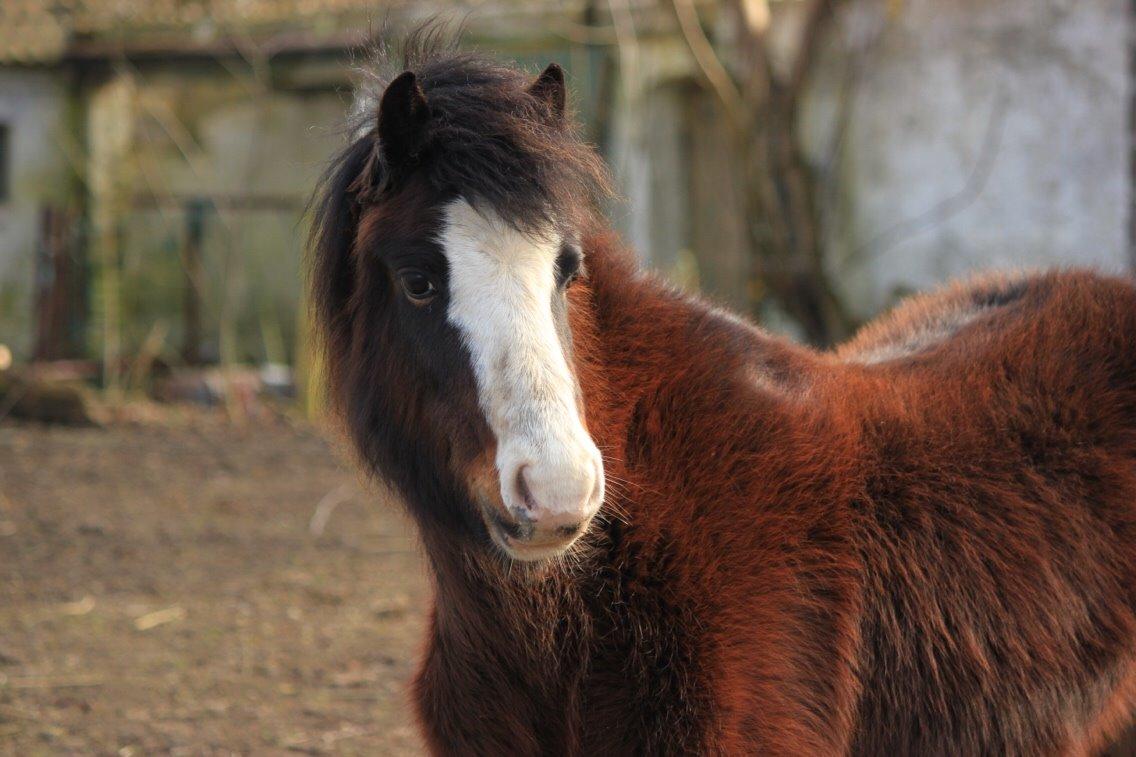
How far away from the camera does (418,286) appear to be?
243 cm

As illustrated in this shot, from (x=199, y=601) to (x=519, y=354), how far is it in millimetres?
3853

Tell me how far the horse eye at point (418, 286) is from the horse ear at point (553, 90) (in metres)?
0.54

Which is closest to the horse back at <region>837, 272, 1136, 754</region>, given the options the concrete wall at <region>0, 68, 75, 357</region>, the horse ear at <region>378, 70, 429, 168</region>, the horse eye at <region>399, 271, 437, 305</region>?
the horse eye at <region>399, 271, 437, 305</region>

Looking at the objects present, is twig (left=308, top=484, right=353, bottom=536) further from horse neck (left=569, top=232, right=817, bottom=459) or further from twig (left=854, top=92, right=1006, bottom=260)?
twig (left=854, top=92, right=1006, bottom=260)

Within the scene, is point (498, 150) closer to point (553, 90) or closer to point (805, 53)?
point (553, 90)

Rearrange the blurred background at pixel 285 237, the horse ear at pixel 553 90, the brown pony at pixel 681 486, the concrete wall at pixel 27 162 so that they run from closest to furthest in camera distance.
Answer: the brown pony at pixel 681 486 < the horse ear at pixel 553 90 < the blurred background at pixel 285 237 < the concrete wall at pixel 27 162

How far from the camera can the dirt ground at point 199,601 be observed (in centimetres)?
416

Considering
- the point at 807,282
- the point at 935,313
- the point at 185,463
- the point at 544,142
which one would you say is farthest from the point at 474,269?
the point at 807,282

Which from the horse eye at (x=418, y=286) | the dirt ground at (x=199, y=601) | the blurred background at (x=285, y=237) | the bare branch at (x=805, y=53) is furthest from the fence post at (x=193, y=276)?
the horse eye at (x=418, y=286)

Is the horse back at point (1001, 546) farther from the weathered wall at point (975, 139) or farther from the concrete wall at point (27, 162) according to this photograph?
the concrete wall at point (27, 162)

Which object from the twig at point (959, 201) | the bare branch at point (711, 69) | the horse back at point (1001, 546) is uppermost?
the bare branch at point (711, 69)

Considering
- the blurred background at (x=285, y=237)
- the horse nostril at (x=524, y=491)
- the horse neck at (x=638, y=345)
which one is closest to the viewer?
the horse nostril at (x=524, y=491)

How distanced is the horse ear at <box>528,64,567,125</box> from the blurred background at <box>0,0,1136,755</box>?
203 centimetres

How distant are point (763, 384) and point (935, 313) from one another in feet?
3.10
